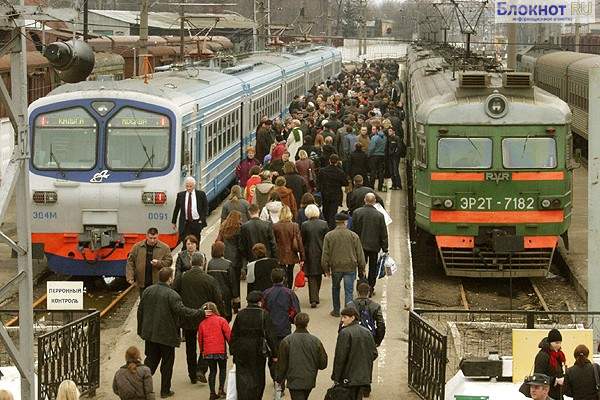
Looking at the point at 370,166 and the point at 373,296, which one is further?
the point at 370,166

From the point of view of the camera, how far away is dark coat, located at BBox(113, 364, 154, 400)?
10781 mm

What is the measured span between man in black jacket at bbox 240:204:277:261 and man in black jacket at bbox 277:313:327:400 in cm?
417

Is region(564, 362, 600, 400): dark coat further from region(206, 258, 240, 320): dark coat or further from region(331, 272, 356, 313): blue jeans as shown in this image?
region(331, 272, 356, 313): blue jeans

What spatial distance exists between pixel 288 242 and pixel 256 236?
A: 23.6 inches

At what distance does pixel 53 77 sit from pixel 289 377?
24120mm

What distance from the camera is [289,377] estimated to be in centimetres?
1168

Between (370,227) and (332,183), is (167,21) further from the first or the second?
(370,227)

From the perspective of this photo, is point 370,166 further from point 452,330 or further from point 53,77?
point 53,77

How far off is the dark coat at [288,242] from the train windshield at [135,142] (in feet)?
12.4

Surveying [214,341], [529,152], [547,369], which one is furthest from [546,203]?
[214,341]

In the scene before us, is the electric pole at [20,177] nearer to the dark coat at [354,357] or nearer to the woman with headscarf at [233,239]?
the dark coat at [354,357]

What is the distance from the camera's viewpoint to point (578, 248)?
2398 cm

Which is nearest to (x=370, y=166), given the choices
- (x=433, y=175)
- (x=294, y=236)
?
(x=433, y=175)

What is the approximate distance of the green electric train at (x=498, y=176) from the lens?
65.0ft
